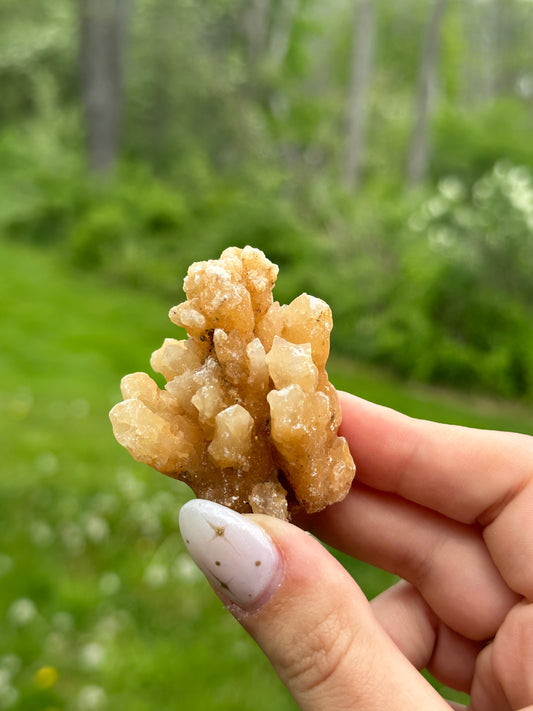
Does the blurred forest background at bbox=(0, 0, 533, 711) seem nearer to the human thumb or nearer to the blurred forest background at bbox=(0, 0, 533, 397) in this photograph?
the blurred forest background at bbox=(0, 0, 533, 397)

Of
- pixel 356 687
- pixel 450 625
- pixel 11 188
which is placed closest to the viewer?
pixel 356 687

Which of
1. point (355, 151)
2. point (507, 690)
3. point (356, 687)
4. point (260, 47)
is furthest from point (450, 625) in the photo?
point (260, 47)

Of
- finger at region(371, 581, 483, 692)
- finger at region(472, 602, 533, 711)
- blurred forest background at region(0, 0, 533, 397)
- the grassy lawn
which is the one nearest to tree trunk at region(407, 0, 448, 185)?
blurred forest background at region(0, 0, 533, 397)

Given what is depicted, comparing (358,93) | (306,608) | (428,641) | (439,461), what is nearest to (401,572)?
(428,641)

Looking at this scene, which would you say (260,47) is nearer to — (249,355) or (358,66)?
(358,66)

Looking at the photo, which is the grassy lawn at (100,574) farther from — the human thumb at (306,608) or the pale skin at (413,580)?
the human thumb at (306,608)
